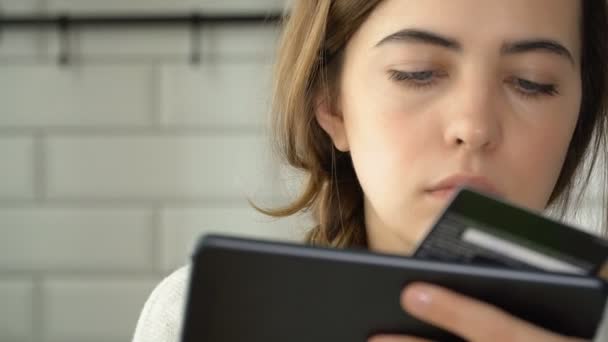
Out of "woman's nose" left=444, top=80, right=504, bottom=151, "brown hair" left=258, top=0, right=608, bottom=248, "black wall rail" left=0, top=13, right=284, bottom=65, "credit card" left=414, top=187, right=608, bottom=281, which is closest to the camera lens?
"credit card" left=414, top=187, right=608, bottom=281

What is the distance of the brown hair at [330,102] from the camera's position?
29.1 inches

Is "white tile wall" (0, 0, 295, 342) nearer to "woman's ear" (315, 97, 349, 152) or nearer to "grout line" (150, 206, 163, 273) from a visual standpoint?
"grout line" (150, 206, 163, 273)

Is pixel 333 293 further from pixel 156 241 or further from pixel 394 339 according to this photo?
pixel 156 241

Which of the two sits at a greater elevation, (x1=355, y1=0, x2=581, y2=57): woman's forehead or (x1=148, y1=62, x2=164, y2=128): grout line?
(x1=355, y1=0, x2=581, y2=57): woman's forehead

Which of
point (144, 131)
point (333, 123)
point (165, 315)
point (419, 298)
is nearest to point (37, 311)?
point (144, 131)

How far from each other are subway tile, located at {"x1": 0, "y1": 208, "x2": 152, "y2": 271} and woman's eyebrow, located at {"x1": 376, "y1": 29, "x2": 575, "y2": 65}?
2.75 ft

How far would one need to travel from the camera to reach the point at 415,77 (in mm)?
615

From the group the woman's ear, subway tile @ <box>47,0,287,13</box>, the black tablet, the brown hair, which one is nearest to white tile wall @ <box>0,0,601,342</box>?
subway tile @ <box>47,0,287,13</box>

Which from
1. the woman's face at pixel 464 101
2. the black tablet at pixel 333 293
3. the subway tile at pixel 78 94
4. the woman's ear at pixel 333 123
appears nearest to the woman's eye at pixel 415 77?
the woman's face at pixel 464 101

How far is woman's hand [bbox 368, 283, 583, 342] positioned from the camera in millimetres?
390

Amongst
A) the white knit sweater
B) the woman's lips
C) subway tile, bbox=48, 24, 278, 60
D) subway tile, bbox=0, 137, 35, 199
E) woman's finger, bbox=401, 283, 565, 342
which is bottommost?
the white knit sweater

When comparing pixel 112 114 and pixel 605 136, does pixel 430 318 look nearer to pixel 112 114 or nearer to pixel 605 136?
pixel 605 136

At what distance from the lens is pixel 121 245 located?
4.38ft

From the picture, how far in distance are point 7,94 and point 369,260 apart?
1.13 m
